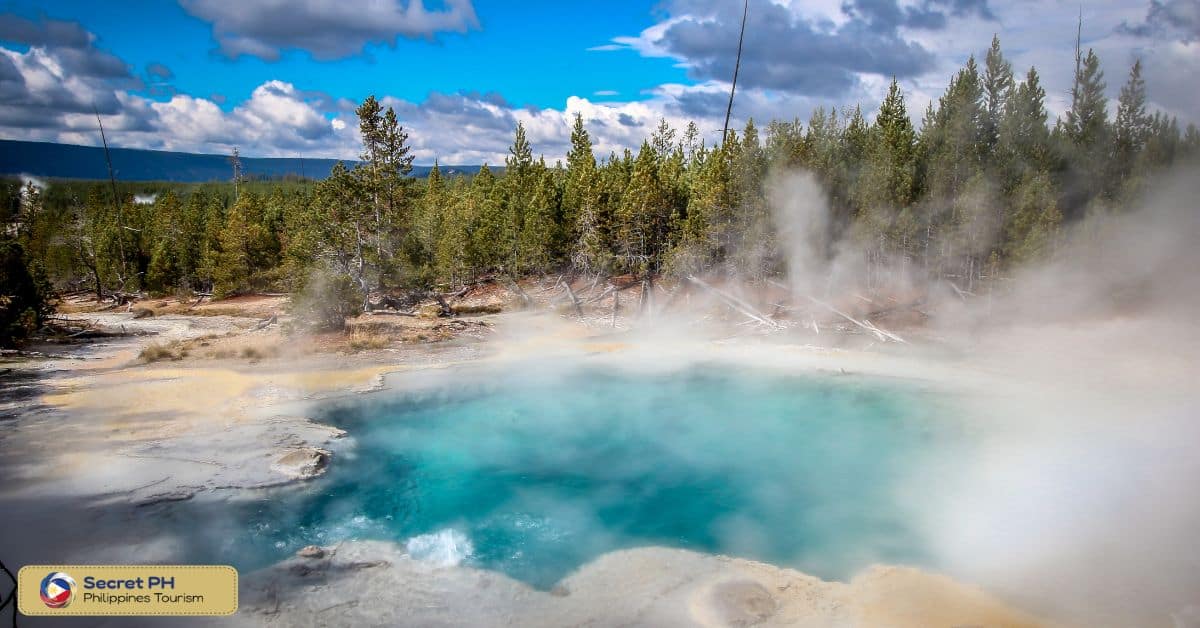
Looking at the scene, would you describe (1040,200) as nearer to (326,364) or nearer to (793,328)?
(793,328)

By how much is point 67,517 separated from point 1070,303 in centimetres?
2485

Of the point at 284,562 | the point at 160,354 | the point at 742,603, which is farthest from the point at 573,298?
the point at 742,603

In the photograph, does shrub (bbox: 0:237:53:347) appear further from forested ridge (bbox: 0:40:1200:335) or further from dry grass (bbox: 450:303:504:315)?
dry grass (bbox: 450:303:504:315)

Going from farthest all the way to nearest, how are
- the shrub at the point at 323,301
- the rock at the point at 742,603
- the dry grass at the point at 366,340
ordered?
the shrub at the point at 323,301 → the dry grass at the point at 366,340 → the rock at the point at 742,603

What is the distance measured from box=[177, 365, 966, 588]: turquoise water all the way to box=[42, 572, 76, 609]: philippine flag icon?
1.46 m

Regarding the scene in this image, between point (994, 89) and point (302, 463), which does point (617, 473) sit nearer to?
point (302, 463)

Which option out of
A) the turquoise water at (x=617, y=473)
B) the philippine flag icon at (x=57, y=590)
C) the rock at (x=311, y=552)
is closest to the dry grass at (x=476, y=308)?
the turquoise water at (x=617, y=473)

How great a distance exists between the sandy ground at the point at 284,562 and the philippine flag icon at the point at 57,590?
648mm

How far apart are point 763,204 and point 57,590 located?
2173 cm

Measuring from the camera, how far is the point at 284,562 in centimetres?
812

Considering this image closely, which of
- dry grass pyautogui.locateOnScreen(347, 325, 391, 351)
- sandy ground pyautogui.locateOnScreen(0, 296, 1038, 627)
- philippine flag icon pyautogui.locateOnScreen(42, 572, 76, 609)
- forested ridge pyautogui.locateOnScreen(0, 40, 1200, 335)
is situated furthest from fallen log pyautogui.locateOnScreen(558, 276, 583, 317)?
philippine flag icon pyautogui.locateOnScreen(42, 572, 76, 609)

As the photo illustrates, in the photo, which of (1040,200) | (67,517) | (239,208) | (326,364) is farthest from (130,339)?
(1040,200)

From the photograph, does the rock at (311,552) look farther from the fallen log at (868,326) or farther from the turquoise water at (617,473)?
the fallen log at (868,326)

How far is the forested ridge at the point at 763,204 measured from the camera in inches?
838
